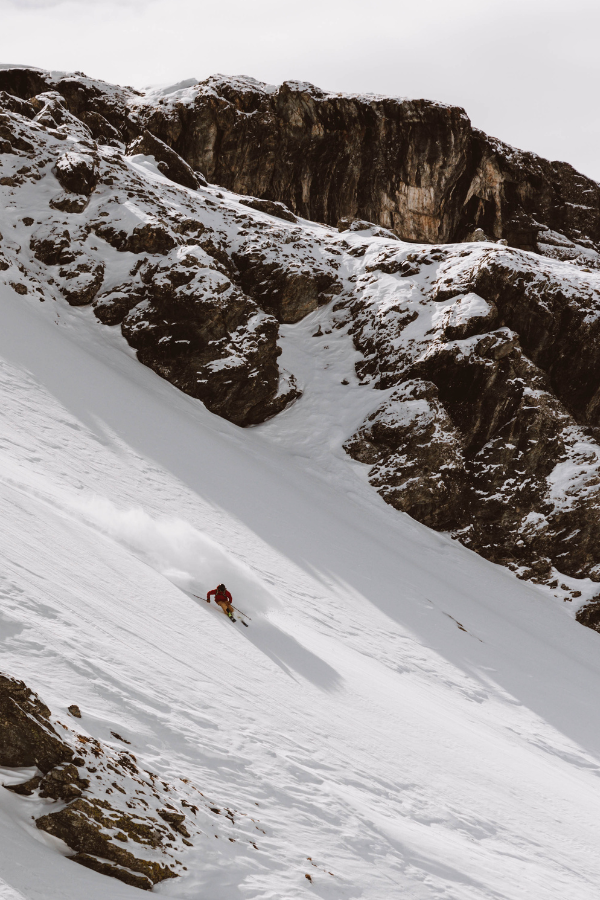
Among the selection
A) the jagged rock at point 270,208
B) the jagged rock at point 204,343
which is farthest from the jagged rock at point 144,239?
the jagged rock at point 270,208

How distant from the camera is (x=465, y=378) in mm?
28828

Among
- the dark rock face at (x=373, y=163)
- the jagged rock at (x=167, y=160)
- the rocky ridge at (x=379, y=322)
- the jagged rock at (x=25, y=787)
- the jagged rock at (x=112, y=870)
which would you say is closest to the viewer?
the jagged rock at (x=112, y=870)

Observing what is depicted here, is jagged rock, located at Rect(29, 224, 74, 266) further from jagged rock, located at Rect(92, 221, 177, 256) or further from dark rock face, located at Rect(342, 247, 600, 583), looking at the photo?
dark rock face, located at Rect(342, 247, 600, 583)

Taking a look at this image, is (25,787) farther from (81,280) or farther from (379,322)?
(379,322)

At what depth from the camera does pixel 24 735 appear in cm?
674

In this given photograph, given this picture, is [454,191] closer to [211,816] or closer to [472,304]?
[472,304]

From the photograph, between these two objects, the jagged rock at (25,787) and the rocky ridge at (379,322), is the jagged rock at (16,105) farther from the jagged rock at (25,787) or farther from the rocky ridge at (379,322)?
the jagged rock at (25,787)

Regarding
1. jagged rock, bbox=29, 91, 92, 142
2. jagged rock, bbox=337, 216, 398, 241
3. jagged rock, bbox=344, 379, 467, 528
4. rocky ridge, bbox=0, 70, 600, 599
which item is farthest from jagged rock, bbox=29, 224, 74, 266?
jagged rock, bbox=337, 216, 398, 241

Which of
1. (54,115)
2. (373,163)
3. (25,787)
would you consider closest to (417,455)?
(25,787)

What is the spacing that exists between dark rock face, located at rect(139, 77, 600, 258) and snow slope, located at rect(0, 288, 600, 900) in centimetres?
2270

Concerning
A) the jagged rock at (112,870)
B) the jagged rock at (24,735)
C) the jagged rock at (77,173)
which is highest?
the jagged rock at (77,173)

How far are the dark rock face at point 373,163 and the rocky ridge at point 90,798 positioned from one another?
43.0 metres

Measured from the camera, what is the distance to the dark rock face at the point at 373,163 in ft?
145

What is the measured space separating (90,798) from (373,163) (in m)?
46.2
